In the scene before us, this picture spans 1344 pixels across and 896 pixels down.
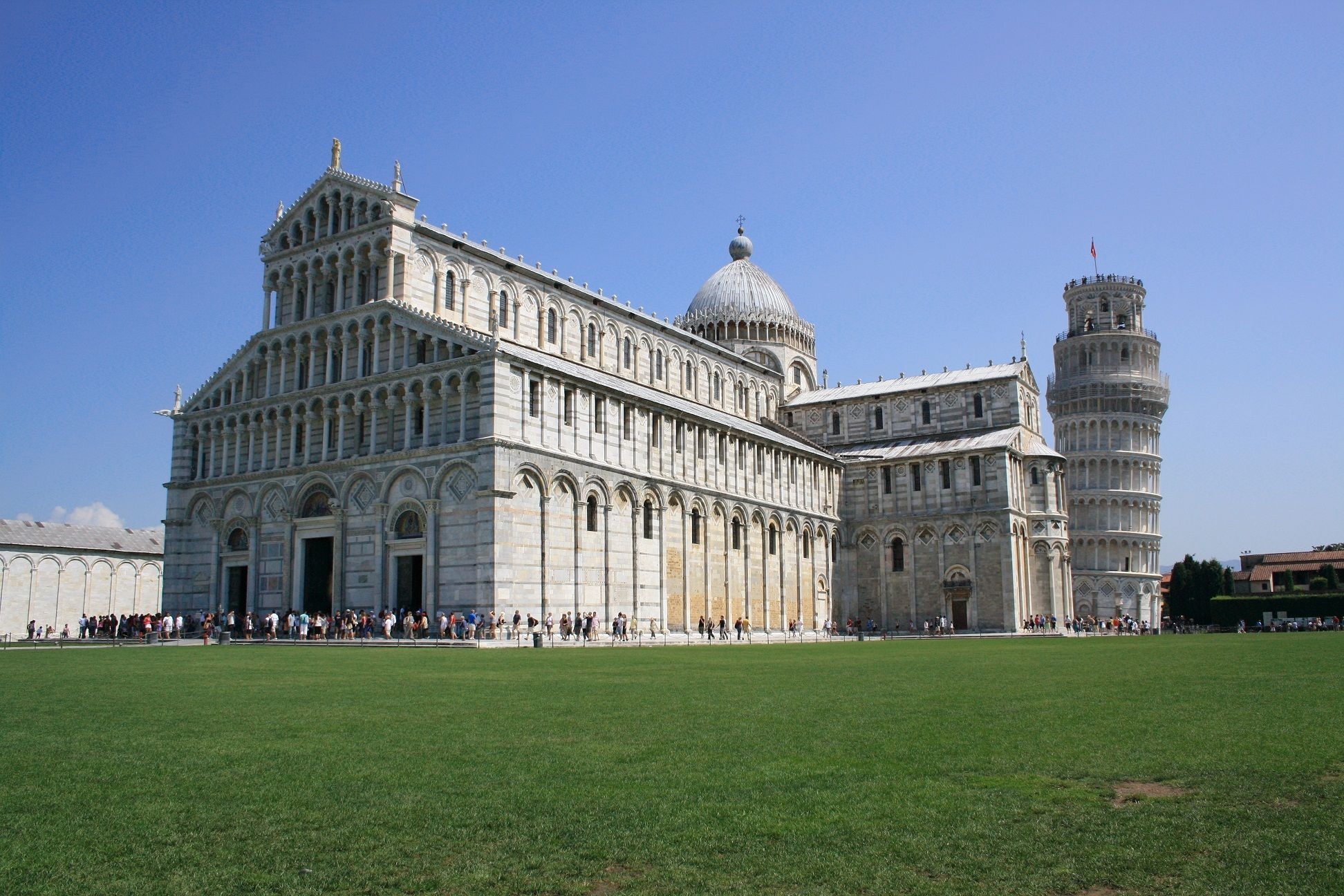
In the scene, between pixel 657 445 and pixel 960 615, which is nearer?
pixel 657 445

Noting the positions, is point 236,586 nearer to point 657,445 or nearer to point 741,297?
point 657,445

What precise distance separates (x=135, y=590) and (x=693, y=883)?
72102mm

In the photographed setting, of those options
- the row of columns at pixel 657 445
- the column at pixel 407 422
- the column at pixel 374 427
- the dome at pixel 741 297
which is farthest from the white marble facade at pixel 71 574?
the dome at pixel 741 297

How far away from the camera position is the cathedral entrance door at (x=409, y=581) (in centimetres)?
4341

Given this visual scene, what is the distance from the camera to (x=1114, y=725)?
38.7ft

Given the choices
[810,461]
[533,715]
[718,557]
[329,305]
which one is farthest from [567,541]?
[533,715]

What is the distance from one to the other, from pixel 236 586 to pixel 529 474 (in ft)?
57.4

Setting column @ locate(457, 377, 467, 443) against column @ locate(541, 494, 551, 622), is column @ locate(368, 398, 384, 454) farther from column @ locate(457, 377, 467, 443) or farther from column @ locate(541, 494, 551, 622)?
column @ locate(541, 494, 551, 622)

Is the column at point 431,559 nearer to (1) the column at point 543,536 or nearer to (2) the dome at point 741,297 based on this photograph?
(1) the column at point 543,536

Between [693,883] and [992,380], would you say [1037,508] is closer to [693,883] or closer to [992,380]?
[992,380]

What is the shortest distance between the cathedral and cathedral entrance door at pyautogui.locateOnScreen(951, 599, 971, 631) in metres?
0.32

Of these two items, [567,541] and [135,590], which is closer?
[567,541]

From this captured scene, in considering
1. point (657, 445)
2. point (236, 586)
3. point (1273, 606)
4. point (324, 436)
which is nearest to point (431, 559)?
point (324, 436)

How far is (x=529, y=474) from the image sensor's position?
42.2 metres
